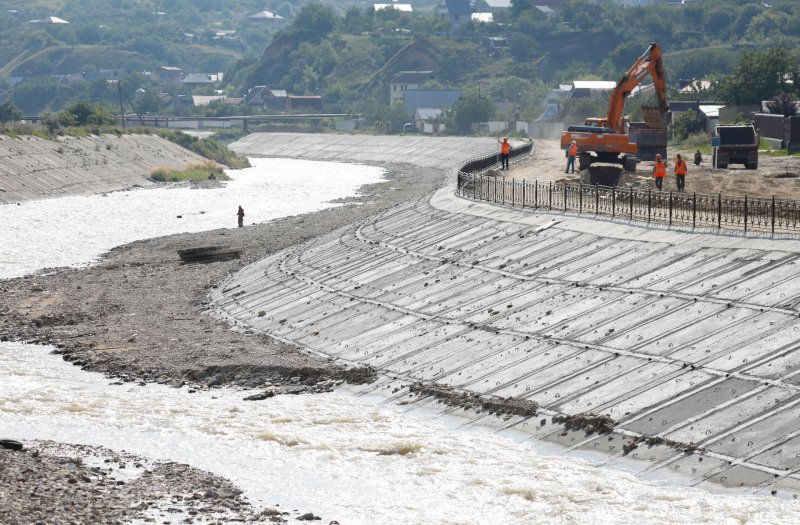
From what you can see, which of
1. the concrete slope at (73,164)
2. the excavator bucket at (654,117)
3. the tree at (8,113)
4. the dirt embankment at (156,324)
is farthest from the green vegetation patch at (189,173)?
the excavator bucket at (654,117)

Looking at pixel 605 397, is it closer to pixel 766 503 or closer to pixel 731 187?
pixel 766 503

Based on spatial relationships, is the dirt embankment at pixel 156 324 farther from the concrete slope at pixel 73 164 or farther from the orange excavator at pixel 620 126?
the concrete slope at pixel 73 164

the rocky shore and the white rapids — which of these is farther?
the rocky shore

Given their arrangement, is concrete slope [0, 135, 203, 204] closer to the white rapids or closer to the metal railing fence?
the metal railing fence

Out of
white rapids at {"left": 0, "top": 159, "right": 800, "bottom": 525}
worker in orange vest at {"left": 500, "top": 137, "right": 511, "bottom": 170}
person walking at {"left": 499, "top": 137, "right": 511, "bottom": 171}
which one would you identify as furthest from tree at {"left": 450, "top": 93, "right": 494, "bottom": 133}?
white rapids at {"left": 0, "top": 159, "right": 800, "bottom": 525}

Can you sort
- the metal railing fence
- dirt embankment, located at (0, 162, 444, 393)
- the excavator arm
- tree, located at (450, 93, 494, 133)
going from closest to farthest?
dirt embankment, located at (0, 162, 444, 393) < the metal railing fence < the excavator arm < tree, located at (450, 93, 494, 133)

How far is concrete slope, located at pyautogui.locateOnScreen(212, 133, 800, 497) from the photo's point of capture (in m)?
27.7

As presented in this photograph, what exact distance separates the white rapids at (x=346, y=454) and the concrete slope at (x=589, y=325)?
1.11 meters

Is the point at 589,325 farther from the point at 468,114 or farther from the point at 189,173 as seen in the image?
the point at 468,114

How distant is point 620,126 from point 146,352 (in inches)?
1648

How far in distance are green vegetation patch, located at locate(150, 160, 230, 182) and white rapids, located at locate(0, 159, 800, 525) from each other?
276ft

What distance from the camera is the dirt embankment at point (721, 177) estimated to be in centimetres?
5766

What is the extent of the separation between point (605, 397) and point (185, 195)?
79.9 m

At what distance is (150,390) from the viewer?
115 feet
